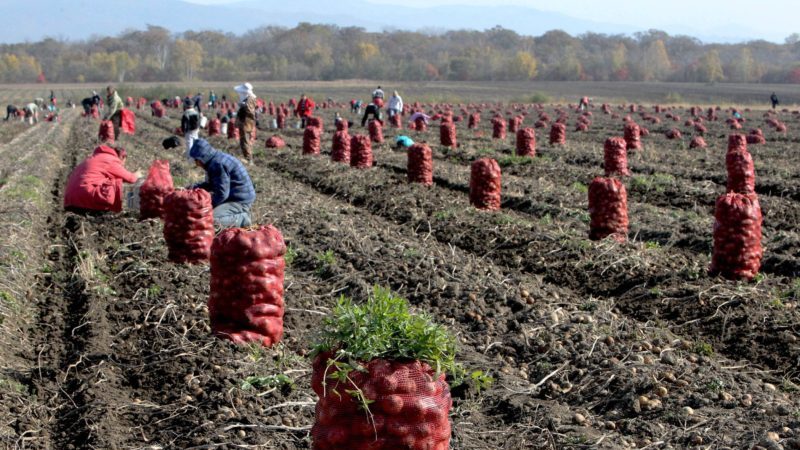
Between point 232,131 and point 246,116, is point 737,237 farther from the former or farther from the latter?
point 232,131

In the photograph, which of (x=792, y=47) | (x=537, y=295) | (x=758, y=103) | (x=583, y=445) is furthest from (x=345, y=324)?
(x=792, y=47)

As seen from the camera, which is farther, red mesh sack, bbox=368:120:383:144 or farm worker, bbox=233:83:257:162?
red mesh sack, bbox=368:120:383:144

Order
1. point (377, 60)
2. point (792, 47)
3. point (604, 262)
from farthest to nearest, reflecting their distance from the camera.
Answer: point (792, 47)
point (377, 60)
point (604, 262)

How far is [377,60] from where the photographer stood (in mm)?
136375

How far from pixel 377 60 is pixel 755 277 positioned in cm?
12932

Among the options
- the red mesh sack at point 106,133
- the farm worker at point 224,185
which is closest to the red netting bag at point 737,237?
Result: the farm worker at point 224,185

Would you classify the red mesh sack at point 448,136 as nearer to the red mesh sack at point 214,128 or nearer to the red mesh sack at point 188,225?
the red mesh sack at point 214,128

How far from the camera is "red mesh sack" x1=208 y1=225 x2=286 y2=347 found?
7.39m

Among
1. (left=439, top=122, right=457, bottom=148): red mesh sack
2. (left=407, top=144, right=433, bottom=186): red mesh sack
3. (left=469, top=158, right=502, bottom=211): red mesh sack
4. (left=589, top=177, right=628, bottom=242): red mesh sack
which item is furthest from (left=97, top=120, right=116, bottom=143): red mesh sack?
(left=589, top=177, right=628, bottom=242): red mesh sack

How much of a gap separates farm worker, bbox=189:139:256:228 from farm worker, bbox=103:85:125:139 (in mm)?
14597

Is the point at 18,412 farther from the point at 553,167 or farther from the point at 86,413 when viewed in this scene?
the point at 553,167

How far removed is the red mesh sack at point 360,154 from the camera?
64.2 feet

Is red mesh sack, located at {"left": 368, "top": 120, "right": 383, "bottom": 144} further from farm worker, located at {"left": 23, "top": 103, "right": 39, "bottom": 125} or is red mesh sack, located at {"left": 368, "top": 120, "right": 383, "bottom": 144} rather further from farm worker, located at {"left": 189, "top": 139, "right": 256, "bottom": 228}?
farm worker, located at {"left": 23, "top": 103, "right": 39, "bottom": 125}

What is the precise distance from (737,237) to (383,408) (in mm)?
5947
